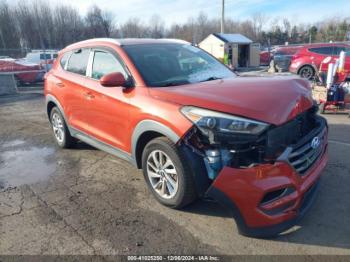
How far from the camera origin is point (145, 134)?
3.34 metres

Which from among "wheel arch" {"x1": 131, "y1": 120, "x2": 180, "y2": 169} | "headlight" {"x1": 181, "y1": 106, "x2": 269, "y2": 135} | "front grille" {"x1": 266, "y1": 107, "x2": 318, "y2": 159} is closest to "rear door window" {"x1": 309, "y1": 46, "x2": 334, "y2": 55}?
"front grille" {"x1": 266, "y1": 107, "x2": 318, "y2": 159}

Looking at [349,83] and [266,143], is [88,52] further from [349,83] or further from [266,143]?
[349,83]

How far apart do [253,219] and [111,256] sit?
125cm

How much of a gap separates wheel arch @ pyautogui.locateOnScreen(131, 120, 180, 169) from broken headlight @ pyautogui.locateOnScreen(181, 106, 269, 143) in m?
0.30

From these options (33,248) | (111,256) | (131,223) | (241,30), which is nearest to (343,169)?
(131,223)

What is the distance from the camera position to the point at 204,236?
285 cm

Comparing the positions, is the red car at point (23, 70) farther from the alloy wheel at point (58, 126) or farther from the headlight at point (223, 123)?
the headlight at point (223, 123)

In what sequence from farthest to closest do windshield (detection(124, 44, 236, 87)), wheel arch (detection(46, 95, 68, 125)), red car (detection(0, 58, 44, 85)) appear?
red car (detection(0, 58, 44, 85)) → wheel arch (detection(46, 95, 68, 125)) → windshield (detection(124, 44, 236, 87))

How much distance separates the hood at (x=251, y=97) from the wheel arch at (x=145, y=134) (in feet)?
0.94

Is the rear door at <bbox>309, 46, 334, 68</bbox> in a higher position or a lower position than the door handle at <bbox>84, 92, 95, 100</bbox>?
higher

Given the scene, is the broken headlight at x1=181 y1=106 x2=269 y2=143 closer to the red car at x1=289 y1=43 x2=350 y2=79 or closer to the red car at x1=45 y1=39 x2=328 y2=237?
the red car at x1=45 y1=39 x2=328 y2=237

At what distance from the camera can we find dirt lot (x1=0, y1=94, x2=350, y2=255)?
2.71 m

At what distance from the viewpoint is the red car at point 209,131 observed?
253cm

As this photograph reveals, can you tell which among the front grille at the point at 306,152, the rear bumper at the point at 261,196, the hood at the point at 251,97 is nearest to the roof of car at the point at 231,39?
the hood at the point at 251,97
